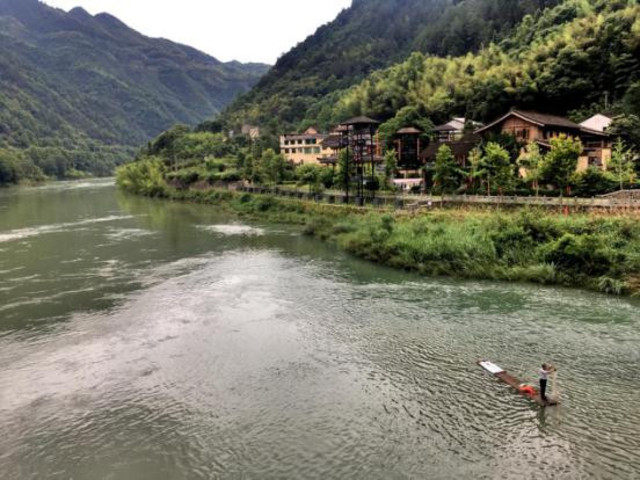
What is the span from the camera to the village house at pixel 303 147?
71750 mm

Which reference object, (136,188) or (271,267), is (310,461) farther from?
(136,188)

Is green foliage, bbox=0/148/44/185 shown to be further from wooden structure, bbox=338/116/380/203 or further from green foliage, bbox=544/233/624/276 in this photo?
green foliage, bbox=544/233/624/276

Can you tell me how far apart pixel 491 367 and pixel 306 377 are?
16.8 feet

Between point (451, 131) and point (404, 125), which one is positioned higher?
point (404, 125)

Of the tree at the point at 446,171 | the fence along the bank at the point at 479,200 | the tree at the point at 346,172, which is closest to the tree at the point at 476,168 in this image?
the tree at the point at 446,171

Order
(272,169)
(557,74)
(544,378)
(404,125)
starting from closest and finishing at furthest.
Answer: (544,378) → (557,74) → (272,169) → (404,125)

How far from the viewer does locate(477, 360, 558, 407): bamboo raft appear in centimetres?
1240

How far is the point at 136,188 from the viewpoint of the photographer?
77500 millimetres

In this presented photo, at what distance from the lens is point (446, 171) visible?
34.6 m

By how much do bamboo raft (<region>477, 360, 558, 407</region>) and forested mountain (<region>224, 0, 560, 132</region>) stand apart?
8050cm

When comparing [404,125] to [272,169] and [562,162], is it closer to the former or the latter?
[272,169]

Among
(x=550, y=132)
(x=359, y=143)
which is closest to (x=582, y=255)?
(x=550, y=132)

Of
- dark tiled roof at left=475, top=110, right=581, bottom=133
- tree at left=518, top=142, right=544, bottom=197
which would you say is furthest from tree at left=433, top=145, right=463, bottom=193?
dark tiled roof at left=475, top=110, right=581, bottom=133

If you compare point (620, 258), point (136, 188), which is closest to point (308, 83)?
point (136, 188)
